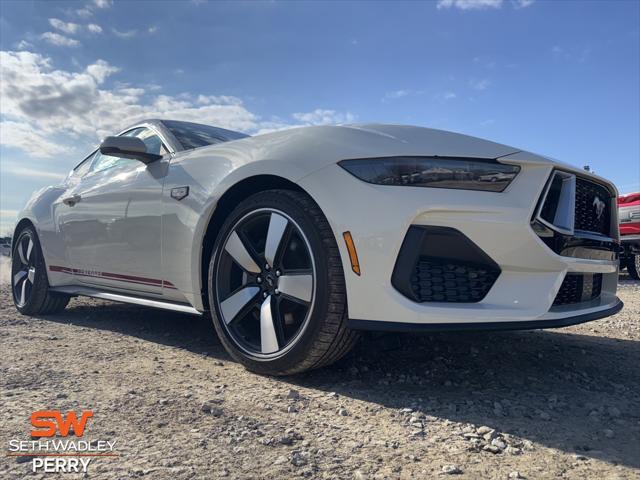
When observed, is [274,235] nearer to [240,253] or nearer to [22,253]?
[240,253]

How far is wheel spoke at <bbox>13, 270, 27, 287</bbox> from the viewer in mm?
4699

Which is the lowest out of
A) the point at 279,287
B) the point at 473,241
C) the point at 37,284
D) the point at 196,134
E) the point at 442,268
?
the point at 37,284

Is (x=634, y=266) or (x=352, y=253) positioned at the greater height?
(x=352, y=253)

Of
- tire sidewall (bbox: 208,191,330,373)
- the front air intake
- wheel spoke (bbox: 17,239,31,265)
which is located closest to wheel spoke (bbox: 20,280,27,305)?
wheel spoke (bbox: 17,239,31,265)

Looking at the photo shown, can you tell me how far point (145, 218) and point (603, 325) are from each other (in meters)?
3.67

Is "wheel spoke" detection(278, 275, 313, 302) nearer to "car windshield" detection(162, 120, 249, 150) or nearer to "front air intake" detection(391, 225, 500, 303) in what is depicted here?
"front air intake" detection(391, 225, 500, 303)

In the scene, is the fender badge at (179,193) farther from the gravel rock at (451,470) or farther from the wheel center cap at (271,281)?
the gravel rock at (451,470)

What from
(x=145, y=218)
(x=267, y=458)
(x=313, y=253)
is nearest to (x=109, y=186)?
(x=145, y=218)

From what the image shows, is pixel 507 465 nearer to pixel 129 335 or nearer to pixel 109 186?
pixel 129 335

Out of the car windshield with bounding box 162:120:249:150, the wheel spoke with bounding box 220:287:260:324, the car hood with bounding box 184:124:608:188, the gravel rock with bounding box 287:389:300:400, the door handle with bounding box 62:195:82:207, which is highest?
the car windshield with bounding box 162:120:249:150

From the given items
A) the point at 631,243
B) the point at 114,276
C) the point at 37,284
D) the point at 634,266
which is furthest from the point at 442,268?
the point at 634,266

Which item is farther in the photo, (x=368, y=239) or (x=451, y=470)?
(x=368, y=239)

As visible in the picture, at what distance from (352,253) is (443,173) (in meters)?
0.52

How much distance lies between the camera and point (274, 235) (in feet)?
7.95
